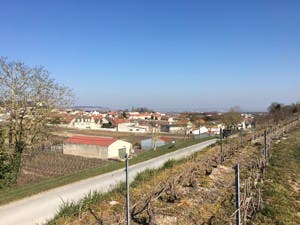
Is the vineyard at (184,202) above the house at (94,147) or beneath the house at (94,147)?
above

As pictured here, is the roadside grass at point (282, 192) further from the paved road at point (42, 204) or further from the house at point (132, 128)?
→ the house at point (132, 128)

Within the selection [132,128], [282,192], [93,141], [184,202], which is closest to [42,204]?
[184,202]

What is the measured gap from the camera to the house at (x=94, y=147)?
41.6 metres

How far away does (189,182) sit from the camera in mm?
8305

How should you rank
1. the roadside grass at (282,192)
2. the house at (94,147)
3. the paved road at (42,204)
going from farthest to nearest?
the house at (94,147) < the paved road at (42,204) < the roadside grass at (282,192)

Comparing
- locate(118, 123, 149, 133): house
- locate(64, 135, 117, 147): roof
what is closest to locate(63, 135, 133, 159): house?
locate(64, 135, 117, 147): roof

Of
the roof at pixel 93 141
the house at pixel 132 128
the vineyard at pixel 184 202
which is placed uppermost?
the vineyard at pixel 184 202

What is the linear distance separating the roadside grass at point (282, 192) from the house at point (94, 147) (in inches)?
1199

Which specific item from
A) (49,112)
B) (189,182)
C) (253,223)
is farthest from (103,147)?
(253,223)

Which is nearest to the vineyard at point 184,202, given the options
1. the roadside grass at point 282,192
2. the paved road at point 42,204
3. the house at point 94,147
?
the roadside grass at point 282,192

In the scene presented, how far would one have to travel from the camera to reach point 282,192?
295 inches

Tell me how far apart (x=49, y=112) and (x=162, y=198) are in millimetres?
16017

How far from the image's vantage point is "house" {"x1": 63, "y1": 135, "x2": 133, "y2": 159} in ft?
136

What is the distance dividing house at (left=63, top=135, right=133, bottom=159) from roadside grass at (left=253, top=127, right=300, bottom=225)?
3047cm
